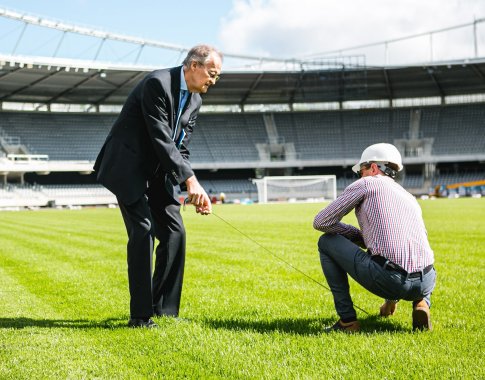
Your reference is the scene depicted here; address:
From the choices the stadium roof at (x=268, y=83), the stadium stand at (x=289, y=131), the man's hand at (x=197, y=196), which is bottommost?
the man's hand at (x=197, y=196)

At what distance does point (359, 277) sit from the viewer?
4.07 metres

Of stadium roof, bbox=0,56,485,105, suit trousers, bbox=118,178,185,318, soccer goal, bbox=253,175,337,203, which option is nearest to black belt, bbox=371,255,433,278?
suit trousers, bbox=118,178,185,318

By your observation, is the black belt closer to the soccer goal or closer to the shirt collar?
the shirt collar

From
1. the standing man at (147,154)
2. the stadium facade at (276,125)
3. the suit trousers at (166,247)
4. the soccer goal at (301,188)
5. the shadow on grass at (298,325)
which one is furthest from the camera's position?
the stadium facade at (276,125)

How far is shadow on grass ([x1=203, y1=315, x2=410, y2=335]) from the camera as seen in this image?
14.0 ft

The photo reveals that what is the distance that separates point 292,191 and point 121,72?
1920 centimetres

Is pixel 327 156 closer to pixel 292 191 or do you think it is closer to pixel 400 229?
pixel 292 191

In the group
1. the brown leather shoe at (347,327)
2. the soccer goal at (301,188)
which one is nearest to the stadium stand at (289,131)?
the soccer goal at (301,188)

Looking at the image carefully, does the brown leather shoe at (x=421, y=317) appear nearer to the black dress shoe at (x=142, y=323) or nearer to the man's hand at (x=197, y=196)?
the man's hand at (x=197, y=196)

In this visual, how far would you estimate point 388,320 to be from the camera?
4.62 m

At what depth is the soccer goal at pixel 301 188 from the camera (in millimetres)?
53625

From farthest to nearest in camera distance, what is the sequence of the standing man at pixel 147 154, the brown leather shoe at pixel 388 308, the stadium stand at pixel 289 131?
1. the stadium stand at pixel 289 131
2. the brown leather shoe at pixel 388 308
3. the standing man at pixel 147 154

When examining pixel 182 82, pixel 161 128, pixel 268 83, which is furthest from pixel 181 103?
pixel 268 83

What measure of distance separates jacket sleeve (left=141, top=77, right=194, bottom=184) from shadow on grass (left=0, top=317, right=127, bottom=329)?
53.3 inches
